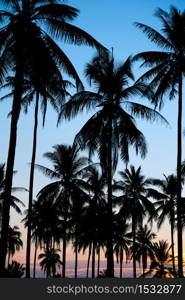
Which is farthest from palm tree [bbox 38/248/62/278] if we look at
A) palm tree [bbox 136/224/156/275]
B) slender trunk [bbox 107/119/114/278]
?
slender trunk [bbox 107/119/114/278]

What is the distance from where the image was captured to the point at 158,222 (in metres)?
42.5

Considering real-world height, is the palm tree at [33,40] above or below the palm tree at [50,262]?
above

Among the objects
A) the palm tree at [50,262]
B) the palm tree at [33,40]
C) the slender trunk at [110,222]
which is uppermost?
the palm tree at [33,40]

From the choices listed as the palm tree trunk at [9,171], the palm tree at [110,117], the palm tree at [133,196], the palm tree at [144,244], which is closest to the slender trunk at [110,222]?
the palm tree at [110,117]

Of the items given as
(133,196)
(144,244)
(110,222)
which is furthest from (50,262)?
(110,222)

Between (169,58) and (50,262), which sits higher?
(169,58)

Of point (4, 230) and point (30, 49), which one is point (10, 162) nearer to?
point (4, 230)

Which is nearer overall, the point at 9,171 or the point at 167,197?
the point at 9,171

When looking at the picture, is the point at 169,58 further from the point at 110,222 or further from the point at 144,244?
the point at 144,244

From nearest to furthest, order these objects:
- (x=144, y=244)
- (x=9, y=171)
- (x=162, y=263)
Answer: (x=9, y=171)
(x=162, y=263)
(x=144, y=244)

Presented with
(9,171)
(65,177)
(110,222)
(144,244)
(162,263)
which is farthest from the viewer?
(144,244)

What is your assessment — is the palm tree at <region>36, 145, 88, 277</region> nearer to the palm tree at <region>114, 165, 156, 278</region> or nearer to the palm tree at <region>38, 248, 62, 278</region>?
the palm tree at <region>114, 165, 156, 278</region>

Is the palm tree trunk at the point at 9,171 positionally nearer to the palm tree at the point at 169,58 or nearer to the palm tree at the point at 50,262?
the palm tree at the point at 169,58

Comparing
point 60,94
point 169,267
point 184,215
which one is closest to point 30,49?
point 60,94
